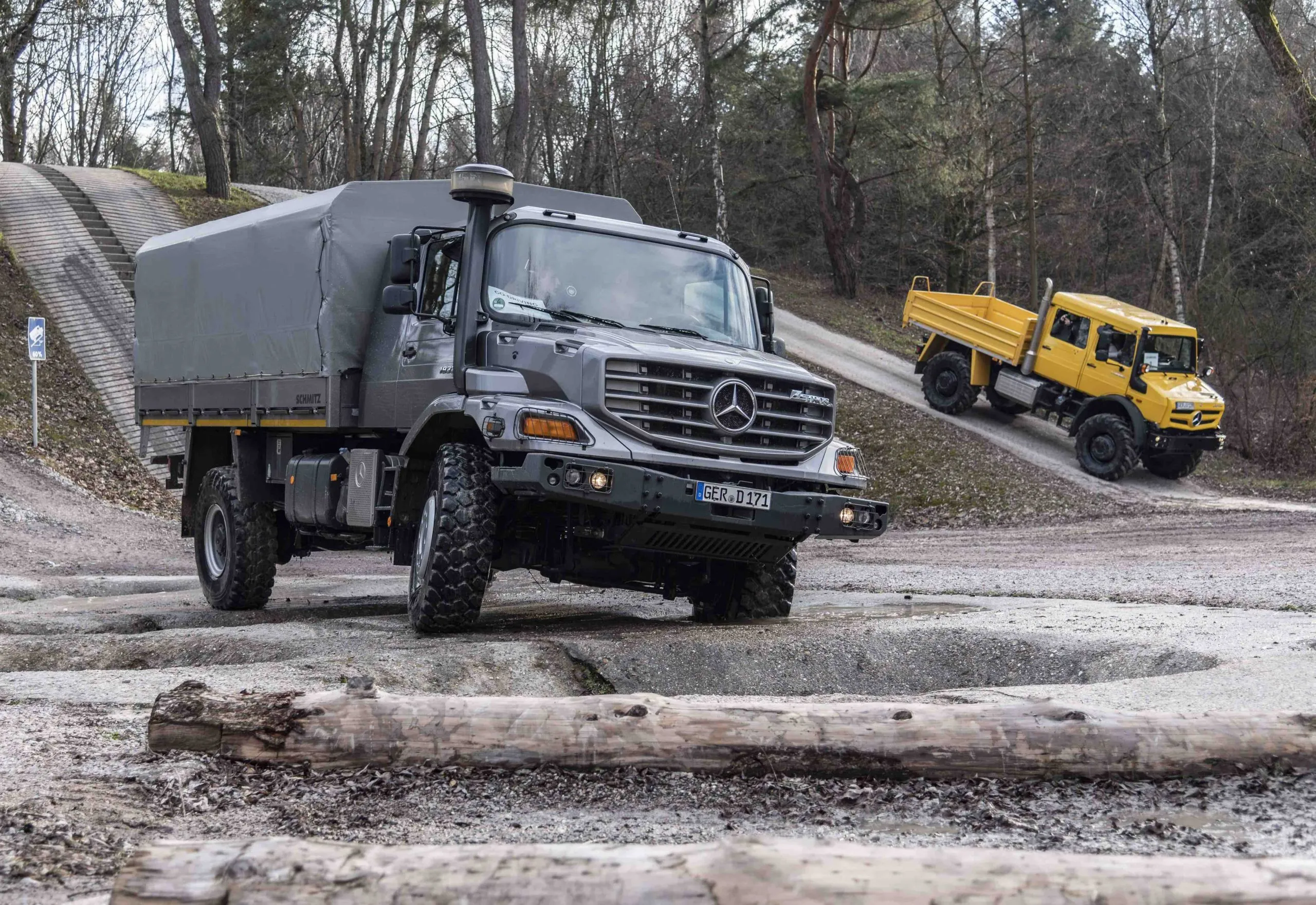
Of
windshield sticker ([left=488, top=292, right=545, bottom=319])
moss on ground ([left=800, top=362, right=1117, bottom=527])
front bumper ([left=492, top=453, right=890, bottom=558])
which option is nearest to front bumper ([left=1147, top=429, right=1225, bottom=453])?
moss on ground ([left=800, top=362, right=1117, bottom=527])

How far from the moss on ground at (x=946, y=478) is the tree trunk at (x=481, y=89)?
29.3 feet

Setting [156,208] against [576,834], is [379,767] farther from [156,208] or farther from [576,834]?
[156,208]

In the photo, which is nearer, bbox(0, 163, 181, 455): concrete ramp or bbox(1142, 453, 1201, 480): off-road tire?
bbox(1142, 453, 1201, 480): off-road tire

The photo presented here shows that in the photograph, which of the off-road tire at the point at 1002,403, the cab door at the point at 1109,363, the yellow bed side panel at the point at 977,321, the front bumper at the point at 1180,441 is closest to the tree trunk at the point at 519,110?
the yellow bed side panel at the point at 977,321

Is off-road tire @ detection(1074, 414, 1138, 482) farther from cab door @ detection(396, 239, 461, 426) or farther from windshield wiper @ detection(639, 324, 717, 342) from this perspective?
cab door @ detection(396, 239, 461, 426)

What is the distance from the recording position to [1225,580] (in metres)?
11.3

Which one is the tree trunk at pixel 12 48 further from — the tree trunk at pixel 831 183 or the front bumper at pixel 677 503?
the front bumper at pixel 677 503

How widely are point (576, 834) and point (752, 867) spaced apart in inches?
52.4

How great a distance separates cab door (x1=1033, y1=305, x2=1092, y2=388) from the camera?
73.5 feet

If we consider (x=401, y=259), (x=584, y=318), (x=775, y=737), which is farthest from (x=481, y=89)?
(x=775, y=737)

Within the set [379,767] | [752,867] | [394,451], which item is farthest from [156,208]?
[752,867]

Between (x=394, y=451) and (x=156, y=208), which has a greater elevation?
(x=156, y=208)

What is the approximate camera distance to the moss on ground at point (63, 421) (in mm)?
20547

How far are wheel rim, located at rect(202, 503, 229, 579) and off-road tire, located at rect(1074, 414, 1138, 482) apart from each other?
15000 mm
